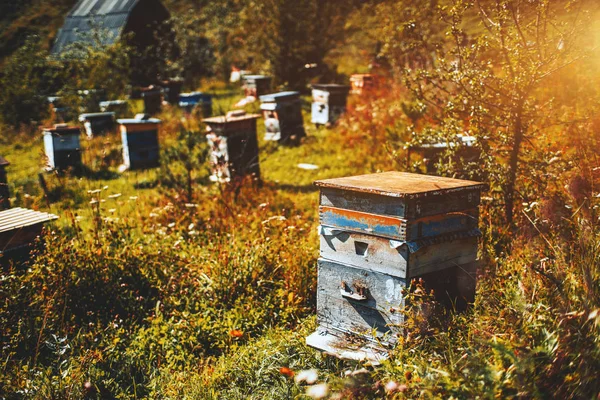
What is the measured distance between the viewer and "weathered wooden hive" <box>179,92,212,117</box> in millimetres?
14109

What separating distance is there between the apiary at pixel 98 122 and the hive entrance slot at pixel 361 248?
10.0 meters

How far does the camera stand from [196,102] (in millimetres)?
14211

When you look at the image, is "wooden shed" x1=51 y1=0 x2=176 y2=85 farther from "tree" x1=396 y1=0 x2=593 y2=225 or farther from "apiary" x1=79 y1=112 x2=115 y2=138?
"tree" x1=396 y1=0 x2=593 y2=225

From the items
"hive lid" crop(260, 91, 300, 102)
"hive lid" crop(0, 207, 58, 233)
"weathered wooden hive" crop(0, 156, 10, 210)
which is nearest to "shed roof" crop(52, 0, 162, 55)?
"hive lid" crop(260, 91, 300, 102)

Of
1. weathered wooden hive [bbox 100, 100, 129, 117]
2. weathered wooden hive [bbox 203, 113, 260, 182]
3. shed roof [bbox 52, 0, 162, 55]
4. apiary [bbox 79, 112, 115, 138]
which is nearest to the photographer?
weathered wooden hive [bbox 203, 113, 260, 182]

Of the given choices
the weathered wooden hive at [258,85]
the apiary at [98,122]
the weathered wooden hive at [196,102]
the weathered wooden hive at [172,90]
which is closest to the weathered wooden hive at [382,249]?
the apiary at [98,122]

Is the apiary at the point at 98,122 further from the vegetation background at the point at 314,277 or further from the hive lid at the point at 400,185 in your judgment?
the hive lid at the point at 400,185

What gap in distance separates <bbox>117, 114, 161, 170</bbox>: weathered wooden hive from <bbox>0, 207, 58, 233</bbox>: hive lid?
192 inches

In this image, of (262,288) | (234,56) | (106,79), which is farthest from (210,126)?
(234,56)

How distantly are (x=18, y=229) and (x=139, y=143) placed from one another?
566 cm

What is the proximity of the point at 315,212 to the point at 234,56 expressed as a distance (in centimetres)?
1826

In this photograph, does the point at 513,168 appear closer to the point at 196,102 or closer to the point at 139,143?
the point at 139,143

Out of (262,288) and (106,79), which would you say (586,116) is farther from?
(106,79)

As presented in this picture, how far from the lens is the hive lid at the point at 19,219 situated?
15.5 feet
